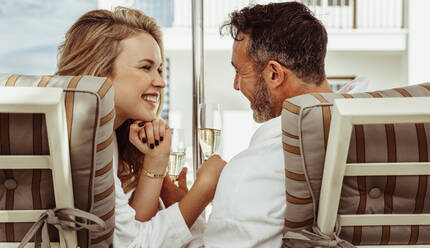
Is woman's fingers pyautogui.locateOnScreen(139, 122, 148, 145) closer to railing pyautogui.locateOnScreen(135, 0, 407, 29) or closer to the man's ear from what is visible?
the man's ear

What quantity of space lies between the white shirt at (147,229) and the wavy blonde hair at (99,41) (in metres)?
0.33

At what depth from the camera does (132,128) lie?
132 cm

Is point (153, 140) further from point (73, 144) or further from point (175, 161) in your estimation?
point (73, 144)

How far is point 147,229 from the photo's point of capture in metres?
1.02

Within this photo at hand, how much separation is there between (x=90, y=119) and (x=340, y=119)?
0.38 metres

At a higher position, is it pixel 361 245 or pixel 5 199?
pixel 5 199

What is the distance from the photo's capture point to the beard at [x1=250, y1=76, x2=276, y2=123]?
4.22ft

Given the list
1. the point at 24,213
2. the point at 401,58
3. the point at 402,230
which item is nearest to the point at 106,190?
the point at 24,213

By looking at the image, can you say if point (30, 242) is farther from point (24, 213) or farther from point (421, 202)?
point (421, 202)

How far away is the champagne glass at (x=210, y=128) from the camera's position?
1329mm

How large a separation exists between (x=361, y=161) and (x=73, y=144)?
0.46 meters

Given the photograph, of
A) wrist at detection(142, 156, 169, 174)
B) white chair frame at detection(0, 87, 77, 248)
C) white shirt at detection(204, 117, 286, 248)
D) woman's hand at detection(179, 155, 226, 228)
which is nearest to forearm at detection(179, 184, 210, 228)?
woman's hand at detection(179, 155, 226, 228)

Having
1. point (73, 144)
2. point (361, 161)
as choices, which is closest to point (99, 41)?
point (73, 144)

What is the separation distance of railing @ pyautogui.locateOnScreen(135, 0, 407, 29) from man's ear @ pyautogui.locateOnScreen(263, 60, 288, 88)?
22.1ft
